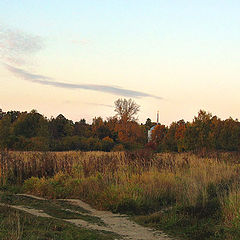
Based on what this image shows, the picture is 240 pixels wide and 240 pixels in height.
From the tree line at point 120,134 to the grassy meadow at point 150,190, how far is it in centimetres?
1300

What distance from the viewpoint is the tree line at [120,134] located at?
42.4 metres

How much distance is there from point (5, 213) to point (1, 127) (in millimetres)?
37965

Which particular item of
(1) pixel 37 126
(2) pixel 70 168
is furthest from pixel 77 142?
(2) pixel 70 168

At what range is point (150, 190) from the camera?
11.3 meters

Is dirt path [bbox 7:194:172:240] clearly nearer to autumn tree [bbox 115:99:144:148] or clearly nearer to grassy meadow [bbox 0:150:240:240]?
grassy meadow [bbox 0:150:240:240]

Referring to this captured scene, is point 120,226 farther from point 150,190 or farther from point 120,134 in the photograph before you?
point 120,134

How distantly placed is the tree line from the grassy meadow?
13001 millimetres

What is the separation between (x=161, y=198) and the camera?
36.8 ft

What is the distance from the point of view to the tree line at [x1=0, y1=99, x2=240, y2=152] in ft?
139

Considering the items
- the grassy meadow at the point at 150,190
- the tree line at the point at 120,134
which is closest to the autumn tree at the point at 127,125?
the tree line at the point at 120,134

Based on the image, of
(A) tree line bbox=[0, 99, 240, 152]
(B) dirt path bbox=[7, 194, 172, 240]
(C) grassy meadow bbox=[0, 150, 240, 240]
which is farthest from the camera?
(A) tree line bbox=[0, 99, 240, 152]

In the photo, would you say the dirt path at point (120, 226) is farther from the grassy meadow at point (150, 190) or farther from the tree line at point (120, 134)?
the tree line at point (120, 134)

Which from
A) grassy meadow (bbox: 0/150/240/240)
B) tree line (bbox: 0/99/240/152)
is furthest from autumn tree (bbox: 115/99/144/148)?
grassy meadow (bbox: 0/150/240/240)

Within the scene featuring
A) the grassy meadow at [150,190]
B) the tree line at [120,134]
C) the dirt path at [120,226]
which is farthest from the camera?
the tree line at [120,134]
